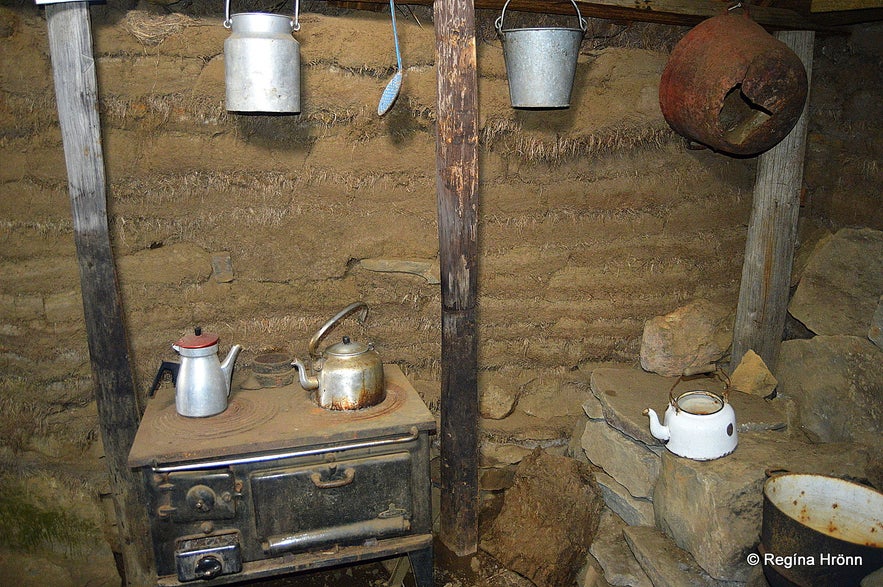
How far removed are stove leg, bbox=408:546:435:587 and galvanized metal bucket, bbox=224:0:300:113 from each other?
1.68 metres

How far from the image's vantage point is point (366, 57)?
9.07 ft

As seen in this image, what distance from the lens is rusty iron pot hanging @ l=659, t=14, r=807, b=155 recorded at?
2.65m

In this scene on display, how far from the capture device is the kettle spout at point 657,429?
8.87ft

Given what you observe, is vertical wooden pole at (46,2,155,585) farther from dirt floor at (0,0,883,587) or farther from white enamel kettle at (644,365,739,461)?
white enamel kettle at (644,365,739,461)

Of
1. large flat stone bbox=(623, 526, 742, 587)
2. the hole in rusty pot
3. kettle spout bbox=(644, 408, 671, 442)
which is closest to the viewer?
large flat stone bbox=(623, 526, 742, 587)

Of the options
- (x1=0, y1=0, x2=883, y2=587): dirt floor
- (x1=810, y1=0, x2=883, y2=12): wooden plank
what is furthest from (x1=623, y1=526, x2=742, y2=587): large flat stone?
(x1=810, y1=0, x2=883, y2=12): wooden plank

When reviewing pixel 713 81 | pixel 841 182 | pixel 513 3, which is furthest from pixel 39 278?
pixel 841 182

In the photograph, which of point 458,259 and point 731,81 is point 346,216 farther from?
point 731,81

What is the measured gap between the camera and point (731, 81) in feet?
8.70

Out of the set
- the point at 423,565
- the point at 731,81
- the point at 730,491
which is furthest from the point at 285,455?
the point at 731,81

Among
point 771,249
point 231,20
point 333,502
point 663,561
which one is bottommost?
point 663,561

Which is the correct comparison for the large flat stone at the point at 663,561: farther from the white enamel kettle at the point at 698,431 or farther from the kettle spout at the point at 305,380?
the kettle spout at the point at 305,380

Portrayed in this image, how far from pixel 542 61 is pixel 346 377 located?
1364 millimetres

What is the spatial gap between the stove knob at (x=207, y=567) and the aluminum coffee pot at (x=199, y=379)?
490 millimetres
